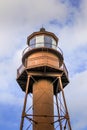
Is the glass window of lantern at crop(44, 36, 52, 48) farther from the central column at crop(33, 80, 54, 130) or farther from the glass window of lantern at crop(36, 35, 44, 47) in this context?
the central column at crop(33, 80, 54, 130)

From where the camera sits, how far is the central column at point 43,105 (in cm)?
3378

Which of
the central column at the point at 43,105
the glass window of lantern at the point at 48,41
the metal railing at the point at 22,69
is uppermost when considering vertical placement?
the glass window of lantern at the point at 48,41

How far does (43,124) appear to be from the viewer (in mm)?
33625

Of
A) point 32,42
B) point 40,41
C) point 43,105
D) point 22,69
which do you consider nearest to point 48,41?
point 40,41

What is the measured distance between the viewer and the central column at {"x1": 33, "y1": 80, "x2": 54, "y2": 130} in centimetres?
3378

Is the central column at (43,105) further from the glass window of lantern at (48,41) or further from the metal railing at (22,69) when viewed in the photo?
the glass window of lantern at (48,41)

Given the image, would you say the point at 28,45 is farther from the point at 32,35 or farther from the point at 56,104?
the point at 56,104

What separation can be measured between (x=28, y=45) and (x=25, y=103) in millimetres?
7686

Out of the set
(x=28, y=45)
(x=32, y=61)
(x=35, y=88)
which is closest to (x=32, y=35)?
(x=28, y=45)

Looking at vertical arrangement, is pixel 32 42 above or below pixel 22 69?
above

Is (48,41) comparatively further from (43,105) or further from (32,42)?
(43,105)

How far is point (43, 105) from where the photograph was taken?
3459 cm

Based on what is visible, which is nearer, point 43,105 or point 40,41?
point 43,105

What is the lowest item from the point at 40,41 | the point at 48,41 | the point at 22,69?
the point at 22,69
